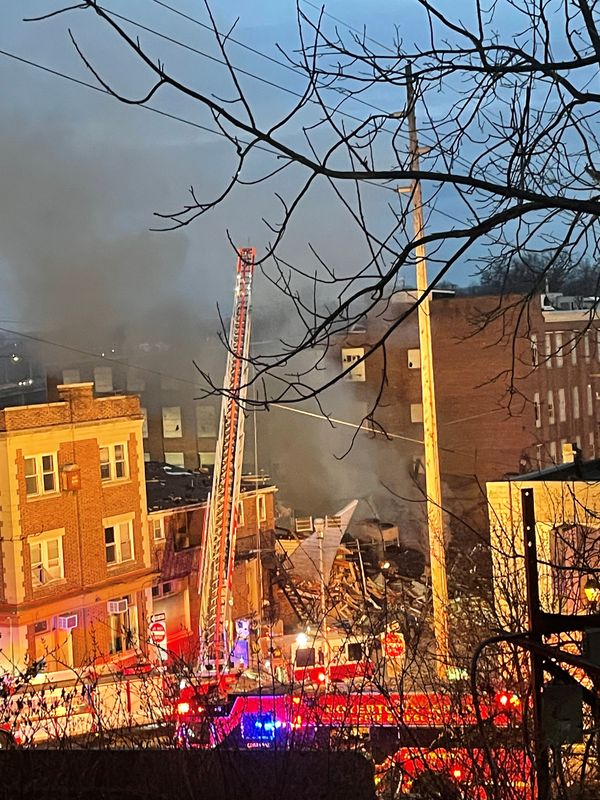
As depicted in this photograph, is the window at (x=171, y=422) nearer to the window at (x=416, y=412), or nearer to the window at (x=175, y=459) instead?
the window at (x=175, y=459)

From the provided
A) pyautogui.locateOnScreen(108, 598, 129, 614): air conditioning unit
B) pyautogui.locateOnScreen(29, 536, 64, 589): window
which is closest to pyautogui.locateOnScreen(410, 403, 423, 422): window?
pyautogui.locateOnScreen(108, 598, 129, 614): air conditioning unit

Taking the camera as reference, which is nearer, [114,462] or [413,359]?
[114,462]

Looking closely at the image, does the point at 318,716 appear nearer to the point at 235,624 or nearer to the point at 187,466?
the point at 235,624

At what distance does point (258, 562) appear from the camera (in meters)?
7.22

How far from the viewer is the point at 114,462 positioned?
259 inches

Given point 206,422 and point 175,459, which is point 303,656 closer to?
point 175,459

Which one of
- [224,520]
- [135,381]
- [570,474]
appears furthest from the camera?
[135,381]

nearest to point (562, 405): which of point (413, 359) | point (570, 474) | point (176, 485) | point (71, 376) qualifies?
point (413, 359)

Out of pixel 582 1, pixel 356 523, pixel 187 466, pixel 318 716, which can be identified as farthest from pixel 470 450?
pixel 582 1

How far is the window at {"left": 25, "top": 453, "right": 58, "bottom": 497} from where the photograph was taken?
598 cm

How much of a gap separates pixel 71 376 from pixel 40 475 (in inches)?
31.1

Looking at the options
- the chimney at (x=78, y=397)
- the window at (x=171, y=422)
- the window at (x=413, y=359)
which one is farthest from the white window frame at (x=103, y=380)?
the window at (x=413, y=359)

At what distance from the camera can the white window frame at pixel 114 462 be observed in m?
6.49

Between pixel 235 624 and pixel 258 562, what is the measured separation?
65 centimetres
